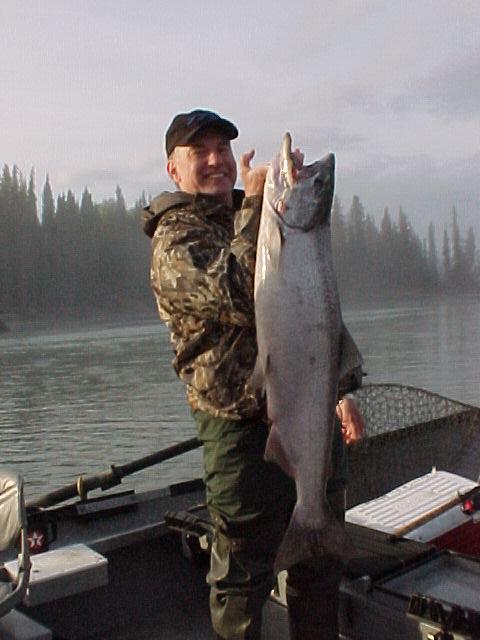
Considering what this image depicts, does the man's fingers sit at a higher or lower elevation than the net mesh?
higher

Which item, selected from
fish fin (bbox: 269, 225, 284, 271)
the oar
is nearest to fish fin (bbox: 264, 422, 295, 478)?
fish fin (bbox: 269, 225, 284, 271)

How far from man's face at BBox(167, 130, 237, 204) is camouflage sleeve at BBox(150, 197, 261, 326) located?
230mm

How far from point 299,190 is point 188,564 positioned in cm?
304

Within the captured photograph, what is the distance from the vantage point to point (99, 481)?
16.8 ft

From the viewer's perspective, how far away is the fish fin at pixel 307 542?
2.90 metres

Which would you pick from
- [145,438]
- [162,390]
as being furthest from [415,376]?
[145,438]

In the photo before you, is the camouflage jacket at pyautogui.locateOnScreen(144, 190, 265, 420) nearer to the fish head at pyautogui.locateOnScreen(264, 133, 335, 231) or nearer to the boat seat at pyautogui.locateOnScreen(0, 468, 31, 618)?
the fish head at pyautogui.locateOnScreen(264, 133, 335, 231)

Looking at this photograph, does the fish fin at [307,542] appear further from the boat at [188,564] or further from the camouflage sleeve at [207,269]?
the camouflage sleeve at [207,269]

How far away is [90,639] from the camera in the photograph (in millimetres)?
4406

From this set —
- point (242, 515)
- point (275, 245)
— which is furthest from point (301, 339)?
point (242, 515)

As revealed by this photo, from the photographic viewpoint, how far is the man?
2900mm

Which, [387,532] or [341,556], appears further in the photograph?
[387,532]

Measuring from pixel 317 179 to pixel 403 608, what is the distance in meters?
1.96

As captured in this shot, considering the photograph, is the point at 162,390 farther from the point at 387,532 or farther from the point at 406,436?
the point at 387,532
